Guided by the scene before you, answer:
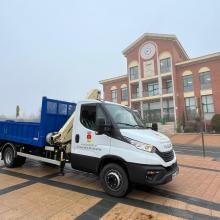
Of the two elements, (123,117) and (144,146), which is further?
(123,117)

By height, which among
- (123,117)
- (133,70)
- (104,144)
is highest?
(133,70)

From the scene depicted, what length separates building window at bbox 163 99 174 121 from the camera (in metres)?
35.3

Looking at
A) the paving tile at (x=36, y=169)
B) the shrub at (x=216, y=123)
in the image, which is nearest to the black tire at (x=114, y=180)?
the paving tile at (x=36, y=169)

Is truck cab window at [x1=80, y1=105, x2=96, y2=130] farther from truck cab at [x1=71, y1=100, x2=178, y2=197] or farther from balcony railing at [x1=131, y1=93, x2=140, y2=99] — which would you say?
balcony railing at [x1=131, y1=93, x2=140, y2=99]

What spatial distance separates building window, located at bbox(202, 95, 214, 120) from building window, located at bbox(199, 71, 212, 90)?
1514 millimetres

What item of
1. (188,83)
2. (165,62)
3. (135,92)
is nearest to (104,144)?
(188,83)

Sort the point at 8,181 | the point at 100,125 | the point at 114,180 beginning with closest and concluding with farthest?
1. the point at 100,125
2. the point at 114,180
3. the point at 8,181

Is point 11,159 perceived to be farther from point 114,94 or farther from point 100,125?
point 114,94

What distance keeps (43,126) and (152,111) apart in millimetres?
32290

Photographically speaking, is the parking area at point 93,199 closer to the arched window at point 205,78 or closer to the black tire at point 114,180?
the black tire at point 114,180

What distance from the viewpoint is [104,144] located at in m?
5.33

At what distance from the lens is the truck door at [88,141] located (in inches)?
213

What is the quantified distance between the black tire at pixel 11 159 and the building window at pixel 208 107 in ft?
98.5

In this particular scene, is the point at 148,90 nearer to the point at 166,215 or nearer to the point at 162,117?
the point at 162,117
